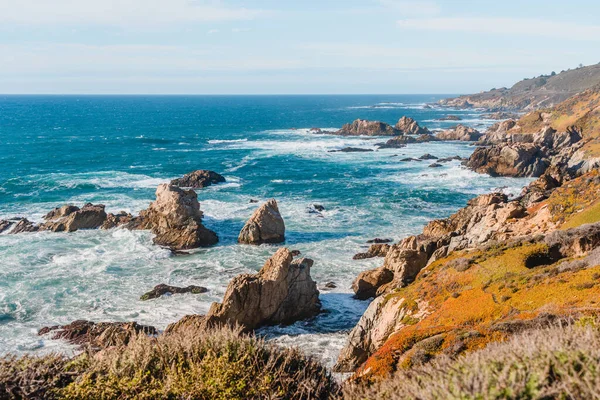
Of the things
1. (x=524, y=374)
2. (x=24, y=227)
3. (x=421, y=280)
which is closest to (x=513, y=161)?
(x=421, y=280)

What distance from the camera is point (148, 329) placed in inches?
1179

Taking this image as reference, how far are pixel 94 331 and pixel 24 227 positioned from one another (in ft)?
94.7

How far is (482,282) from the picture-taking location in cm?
2697

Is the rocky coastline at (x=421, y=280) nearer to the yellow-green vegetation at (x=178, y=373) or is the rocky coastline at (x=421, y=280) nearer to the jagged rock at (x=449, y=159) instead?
the yellow-green vegetation at (x=178, y=373)

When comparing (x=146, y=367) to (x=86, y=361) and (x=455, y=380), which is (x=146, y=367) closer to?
(x=86, y=361)

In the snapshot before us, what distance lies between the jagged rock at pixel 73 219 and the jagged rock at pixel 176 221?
4370mm

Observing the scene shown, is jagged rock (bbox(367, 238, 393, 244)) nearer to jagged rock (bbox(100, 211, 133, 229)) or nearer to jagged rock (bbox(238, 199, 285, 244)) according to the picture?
jagged rock (bbox(238, 199, 285, 244))

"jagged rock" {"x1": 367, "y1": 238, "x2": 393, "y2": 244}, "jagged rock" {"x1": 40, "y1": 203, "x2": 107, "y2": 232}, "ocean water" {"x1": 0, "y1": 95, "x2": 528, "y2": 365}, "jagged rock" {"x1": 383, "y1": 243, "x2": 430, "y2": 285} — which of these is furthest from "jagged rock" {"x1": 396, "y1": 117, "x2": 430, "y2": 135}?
"jagged rock" {"x1": 383, "y1": 243, "x2": 430, "y2": 285}

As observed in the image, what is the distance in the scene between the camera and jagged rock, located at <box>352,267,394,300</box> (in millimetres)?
35938

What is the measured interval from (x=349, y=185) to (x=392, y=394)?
2567 inches

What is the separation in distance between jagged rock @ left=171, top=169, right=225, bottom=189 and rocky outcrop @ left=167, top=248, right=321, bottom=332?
44035mm

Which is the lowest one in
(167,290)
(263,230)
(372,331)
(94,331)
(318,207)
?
(94,331)

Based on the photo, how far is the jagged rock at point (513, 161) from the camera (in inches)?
3187

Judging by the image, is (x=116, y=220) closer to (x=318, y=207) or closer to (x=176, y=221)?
(x=176, y=221)
